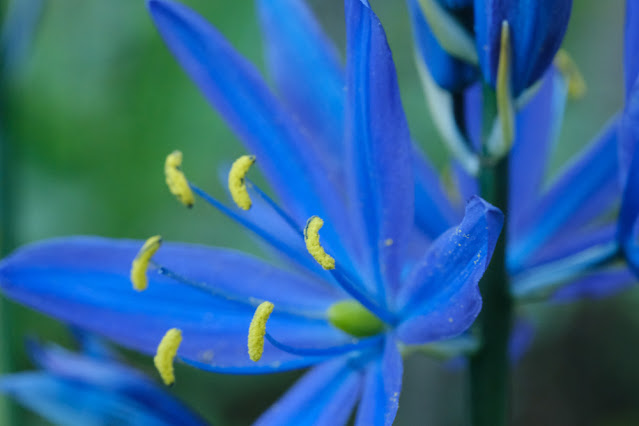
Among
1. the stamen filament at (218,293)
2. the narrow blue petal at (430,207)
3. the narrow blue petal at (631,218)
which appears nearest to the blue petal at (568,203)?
the narrow blue petal at (430,207)

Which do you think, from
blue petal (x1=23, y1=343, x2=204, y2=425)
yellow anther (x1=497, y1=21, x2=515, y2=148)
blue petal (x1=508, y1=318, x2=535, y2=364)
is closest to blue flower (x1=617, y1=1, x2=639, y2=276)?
yellow anther (x1=497, y1=21, x2=515, y2=148)

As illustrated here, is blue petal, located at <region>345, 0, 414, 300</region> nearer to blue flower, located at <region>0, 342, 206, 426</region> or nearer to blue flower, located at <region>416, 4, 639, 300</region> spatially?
blue flower, located at <region>416, 4, 639, 300</region>

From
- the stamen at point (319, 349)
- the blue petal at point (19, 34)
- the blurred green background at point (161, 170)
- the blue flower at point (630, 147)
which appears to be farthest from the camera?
the blurred green background at point (161, 170)

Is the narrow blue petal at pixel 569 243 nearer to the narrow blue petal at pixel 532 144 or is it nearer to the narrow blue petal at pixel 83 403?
the narrow blue petal at pixel 532 144

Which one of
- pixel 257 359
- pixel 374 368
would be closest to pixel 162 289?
pixel 257 359

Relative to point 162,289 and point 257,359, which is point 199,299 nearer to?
point 162,289

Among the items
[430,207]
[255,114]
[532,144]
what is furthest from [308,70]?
[532,144]
